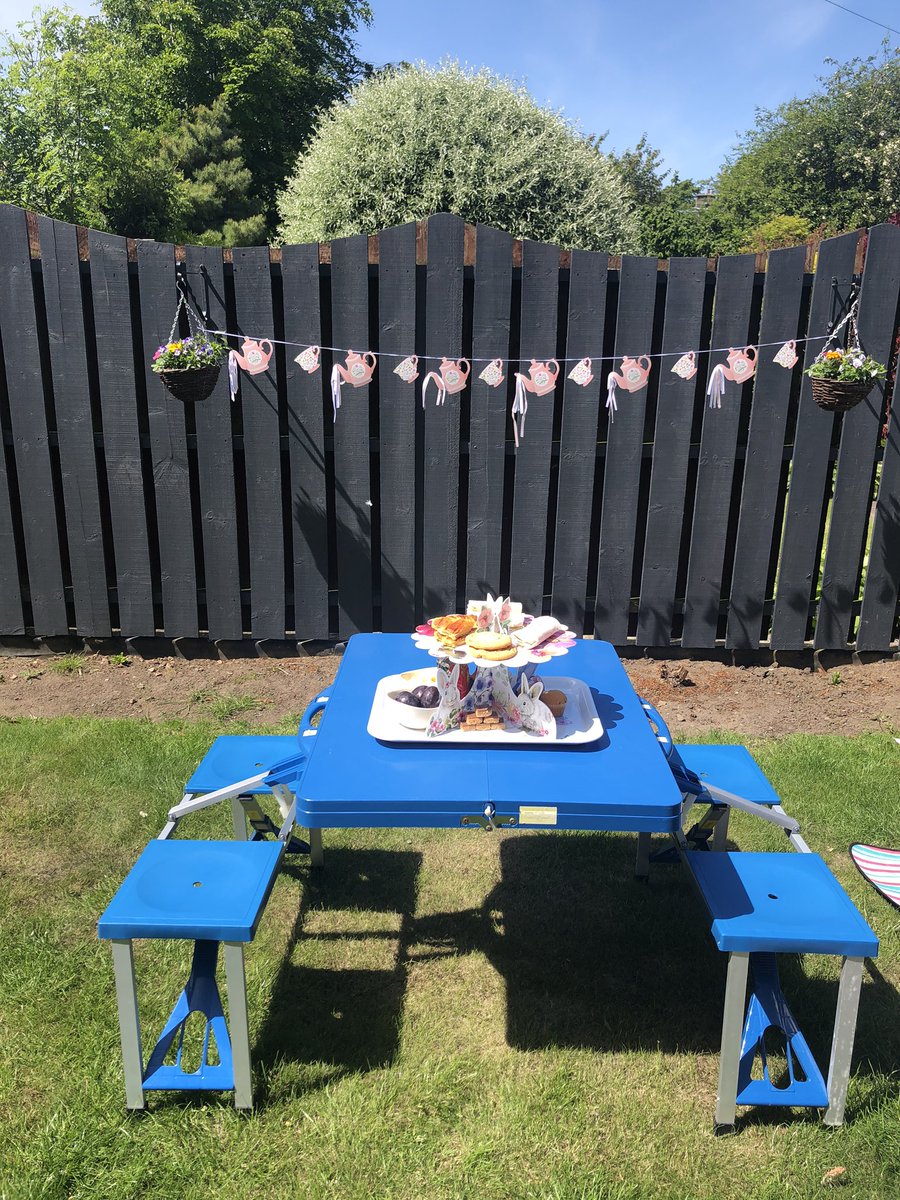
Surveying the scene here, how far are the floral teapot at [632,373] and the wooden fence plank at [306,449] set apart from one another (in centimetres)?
177

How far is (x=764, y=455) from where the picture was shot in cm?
518

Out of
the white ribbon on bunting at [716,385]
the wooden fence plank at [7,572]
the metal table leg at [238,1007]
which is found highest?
the white ribbon on bunting at [716,385]

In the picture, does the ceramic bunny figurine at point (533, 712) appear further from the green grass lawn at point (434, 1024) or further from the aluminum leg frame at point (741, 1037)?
the green grass lawn at point (434, 1024)

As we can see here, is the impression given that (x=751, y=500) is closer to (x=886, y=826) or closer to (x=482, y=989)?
(x=886, y=826)

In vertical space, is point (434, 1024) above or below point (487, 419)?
below

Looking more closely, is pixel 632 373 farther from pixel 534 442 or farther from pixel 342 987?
pixel 342 987

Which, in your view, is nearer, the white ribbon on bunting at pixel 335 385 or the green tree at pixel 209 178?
the white ribbon on bunting at pixel 335 385

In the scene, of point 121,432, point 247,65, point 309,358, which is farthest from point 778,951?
point 247,65

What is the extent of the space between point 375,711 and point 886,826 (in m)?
2.51

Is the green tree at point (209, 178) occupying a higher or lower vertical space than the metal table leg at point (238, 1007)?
higher

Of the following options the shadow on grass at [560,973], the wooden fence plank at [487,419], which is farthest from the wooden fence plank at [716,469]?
the shadow on grass at [560,973]

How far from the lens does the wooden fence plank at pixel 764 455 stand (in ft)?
16.1

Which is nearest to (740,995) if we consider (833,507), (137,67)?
(833,507)

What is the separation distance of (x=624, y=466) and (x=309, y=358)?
78.2 inches
